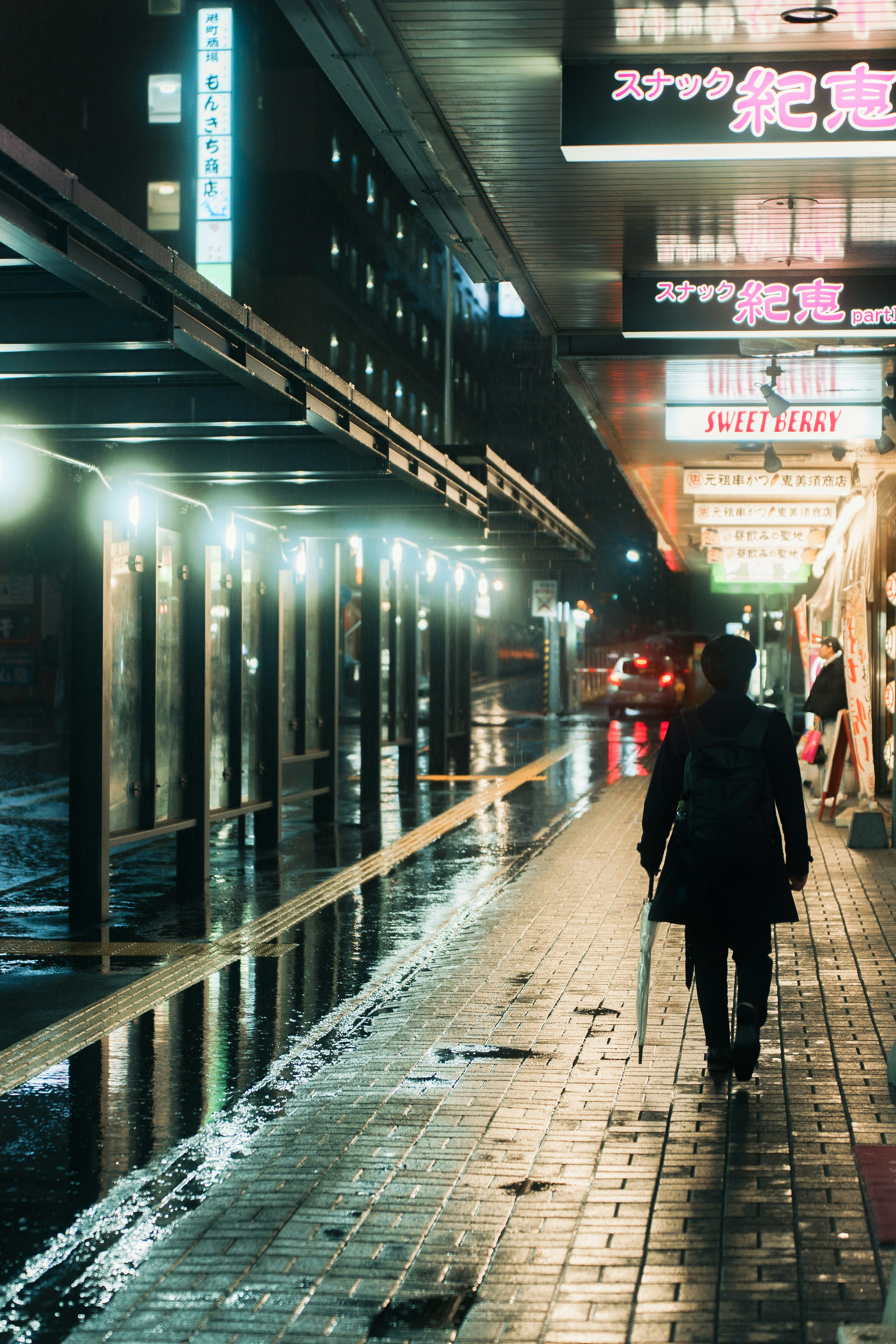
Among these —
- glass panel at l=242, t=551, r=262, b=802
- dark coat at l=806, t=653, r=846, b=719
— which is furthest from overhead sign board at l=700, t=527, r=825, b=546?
glass panel at l=242, t=551, r=262, b=802

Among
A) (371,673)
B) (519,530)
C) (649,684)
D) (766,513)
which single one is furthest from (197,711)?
(649,684)

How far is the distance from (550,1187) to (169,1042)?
8.37 feet

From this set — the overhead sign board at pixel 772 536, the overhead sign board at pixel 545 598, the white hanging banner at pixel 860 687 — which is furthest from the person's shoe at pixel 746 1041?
the overhead sign board at pixel 545 598

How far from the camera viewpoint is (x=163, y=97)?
4300cm

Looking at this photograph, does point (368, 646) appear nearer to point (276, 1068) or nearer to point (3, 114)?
point (276, 1068)

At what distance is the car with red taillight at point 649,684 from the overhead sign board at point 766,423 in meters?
23.9

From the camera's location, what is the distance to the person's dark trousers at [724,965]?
593cm

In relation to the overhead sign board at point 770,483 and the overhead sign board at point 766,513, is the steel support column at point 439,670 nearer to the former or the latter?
the overhead sign board at point 766,513

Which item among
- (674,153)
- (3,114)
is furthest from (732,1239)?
(3,114)

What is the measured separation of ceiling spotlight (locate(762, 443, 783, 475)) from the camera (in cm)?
1336

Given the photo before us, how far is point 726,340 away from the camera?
9969 mm

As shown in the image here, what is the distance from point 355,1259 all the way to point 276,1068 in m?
Answer: 2.17

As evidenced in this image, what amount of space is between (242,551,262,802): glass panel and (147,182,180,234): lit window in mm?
31824

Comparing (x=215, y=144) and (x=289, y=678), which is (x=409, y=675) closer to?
(x=289, y=678)
